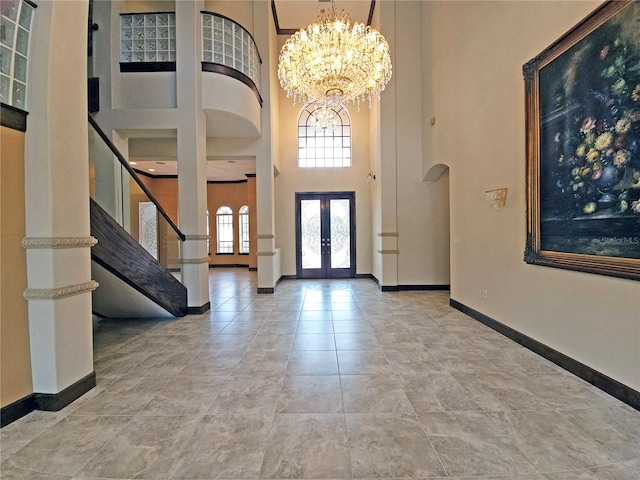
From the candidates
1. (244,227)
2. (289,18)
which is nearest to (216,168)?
(244,227)

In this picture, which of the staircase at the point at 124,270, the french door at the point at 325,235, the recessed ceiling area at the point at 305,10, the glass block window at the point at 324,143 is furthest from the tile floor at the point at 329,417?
the recessed ceiling area at the point at 305,10

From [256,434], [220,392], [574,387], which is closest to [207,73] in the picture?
[220,392]

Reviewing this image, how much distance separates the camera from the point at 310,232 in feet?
29.1

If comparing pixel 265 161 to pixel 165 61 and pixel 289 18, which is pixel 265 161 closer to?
pixel 165 61

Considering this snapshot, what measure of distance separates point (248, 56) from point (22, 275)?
17.2ft

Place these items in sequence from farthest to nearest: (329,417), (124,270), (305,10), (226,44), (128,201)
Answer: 1. (305,10)
2. (226,44)
3. (128,201)
4. (124,270)
5. (329,417)

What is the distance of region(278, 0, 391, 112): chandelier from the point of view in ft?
14.8

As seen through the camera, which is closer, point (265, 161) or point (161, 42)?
point (161, 42)

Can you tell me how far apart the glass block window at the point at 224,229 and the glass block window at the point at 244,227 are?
45 cm

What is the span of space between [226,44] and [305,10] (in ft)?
11.0

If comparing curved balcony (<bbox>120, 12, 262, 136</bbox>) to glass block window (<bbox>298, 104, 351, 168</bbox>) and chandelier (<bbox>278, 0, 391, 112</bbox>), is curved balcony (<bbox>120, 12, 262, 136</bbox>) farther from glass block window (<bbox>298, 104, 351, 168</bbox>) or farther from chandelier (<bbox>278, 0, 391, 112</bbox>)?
glass block window (<bbox>298, 104, 351, 168</bbox>)

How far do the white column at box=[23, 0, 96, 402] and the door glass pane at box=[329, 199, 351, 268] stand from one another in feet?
22.4

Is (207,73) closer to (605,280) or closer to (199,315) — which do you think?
(199,315)

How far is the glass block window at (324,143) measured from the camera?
28.6 ft
